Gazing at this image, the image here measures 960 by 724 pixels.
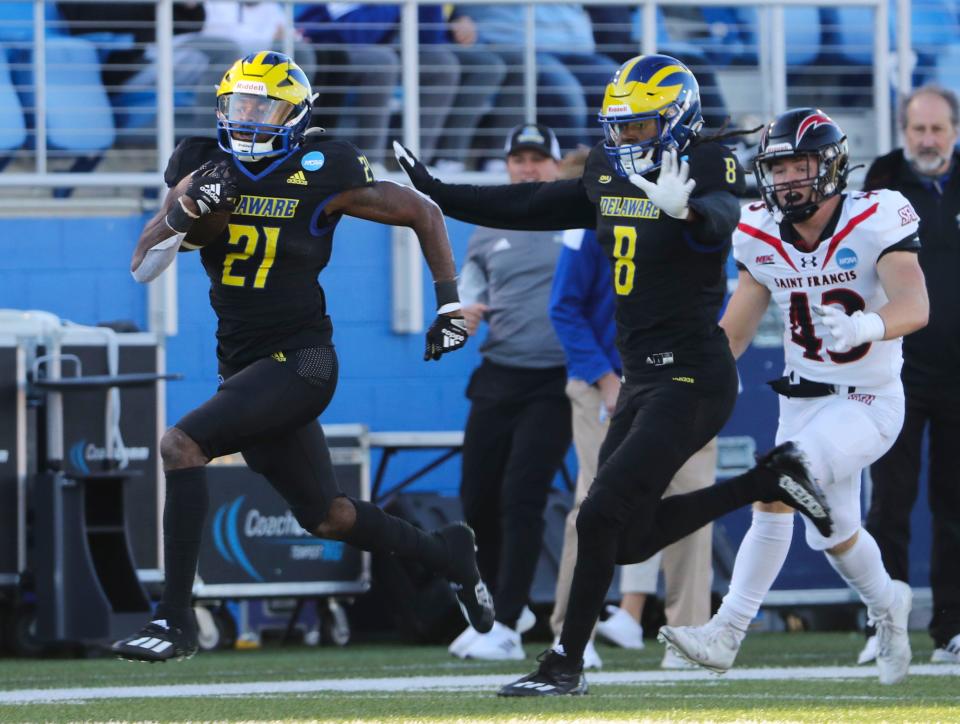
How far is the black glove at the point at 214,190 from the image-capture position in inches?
206

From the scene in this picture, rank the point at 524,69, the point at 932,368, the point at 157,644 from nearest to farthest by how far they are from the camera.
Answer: the point at 157,644 < the point at 932,368 < the point at 524,69

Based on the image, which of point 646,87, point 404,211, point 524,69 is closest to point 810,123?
point 646,87

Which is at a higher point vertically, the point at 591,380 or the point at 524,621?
the point at 591,380

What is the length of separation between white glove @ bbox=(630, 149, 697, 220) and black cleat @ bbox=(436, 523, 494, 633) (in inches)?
60.3

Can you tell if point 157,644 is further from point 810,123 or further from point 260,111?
point 810,123

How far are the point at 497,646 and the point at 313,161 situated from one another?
229cm

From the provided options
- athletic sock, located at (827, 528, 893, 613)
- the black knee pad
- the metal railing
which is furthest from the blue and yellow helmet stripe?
the metal railing

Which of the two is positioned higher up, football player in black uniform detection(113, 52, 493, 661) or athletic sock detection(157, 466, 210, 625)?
football player in black uniform detection(113, 52, 493, 661)

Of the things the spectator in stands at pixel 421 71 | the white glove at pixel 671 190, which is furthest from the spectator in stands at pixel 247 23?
the white glove at pixel 671 190

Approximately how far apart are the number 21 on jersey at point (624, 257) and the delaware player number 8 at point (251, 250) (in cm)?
95

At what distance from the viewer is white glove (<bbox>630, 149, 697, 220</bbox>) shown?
504 centimetres

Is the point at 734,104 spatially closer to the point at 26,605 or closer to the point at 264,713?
the point at 26,605

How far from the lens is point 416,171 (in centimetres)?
576

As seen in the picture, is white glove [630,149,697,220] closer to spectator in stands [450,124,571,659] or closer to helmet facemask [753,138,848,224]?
helmet facemask [753,138,848,224]
